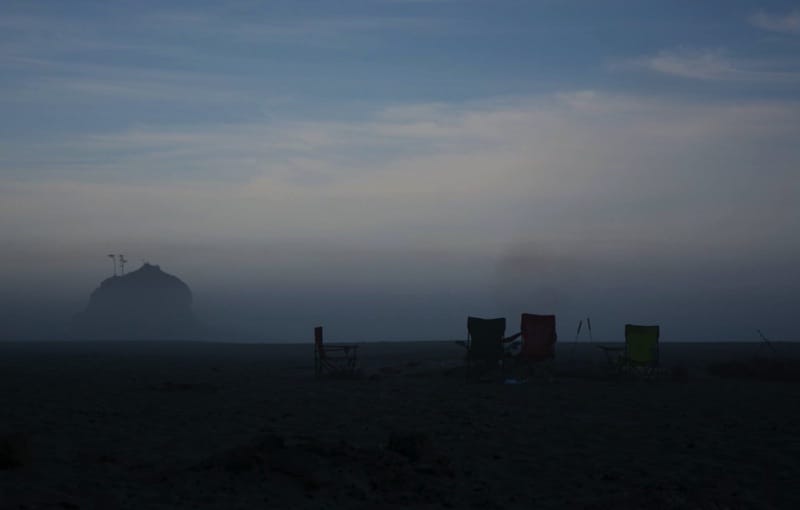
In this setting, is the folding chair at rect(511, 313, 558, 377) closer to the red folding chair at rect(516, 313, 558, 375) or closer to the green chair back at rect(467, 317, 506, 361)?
the red folding chair at rect(516, 313, 558, 375)

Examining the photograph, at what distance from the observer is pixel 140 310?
577 ft

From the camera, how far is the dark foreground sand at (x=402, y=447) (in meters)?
8.30

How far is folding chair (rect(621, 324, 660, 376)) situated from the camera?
2272 centimetres

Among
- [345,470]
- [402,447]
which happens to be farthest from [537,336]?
[345,470]

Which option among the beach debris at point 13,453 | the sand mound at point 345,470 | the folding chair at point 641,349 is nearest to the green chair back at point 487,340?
the folding chair at point 641,349

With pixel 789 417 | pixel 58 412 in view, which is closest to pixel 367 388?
pixel 58 412

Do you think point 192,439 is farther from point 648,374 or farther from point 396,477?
point 648,374

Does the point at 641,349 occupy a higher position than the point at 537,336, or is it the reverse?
the point at 537,336

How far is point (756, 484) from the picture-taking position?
9.13 m

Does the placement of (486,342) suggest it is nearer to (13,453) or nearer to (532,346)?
(532,346)

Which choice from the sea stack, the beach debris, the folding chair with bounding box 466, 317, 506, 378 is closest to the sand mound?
the beach debris

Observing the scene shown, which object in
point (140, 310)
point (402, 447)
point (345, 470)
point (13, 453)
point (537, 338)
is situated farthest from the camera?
point (140, 310)

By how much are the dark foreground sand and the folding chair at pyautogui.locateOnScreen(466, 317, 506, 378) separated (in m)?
3.45

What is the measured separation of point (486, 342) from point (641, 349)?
161 inches
